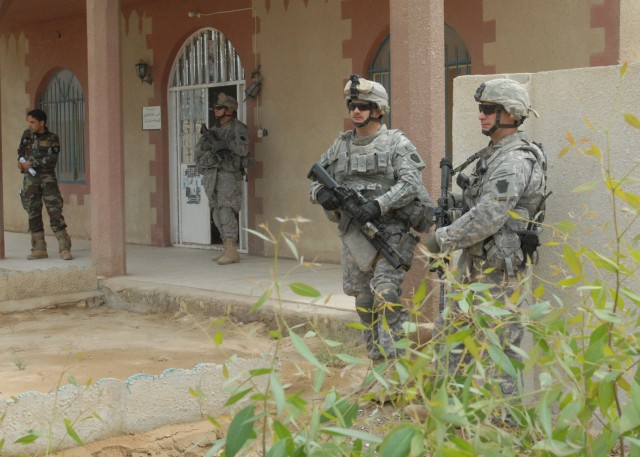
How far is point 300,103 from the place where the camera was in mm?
10531

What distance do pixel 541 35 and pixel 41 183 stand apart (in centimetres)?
560

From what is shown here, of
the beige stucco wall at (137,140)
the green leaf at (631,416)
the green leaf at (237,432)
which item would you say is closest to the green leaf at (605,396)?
the green leaf at (631,416)

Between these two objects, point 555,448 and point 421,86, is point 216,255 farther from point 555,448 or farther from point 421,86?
point 555,448

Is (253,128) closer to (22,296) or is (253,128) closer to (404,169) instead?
(22,296)

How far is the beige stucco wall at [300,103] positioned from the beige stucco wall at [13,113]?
5.47 m

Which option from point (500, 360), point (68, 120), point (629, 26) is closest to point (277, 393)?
point (500, 360)

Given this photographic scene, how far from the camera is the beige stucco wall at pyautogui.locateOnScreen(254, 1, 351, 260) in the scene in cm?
1015

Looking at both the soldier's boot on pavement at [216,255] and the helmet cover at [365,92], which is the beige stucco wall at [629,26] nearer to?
the helmet cover at [365,92]

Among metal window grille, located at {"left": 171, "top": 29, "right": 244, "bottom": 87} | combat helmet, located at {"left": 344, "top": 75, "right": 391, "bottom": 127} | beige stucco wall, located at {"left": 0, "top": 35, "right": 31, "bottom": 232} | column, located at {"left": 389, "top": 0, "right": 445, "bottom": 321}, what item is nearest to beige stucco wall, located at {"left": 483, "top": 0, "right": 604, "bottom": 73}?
column, located at {"left": 389, "top": 0, "right": 445, "bottom": 321}

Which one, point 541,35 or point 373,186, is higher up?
point 541,35

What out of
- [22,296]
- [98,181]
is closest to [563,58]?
[98,181]

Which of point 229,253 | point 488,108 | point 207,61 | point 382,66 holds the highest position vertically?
point 207,61

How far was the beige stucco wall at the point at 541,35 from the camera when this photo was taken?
7863mm

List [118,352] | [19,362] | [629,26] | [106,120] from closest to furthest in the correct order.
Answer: [19,362]
[118,352]
[629,26]
[106,120]
